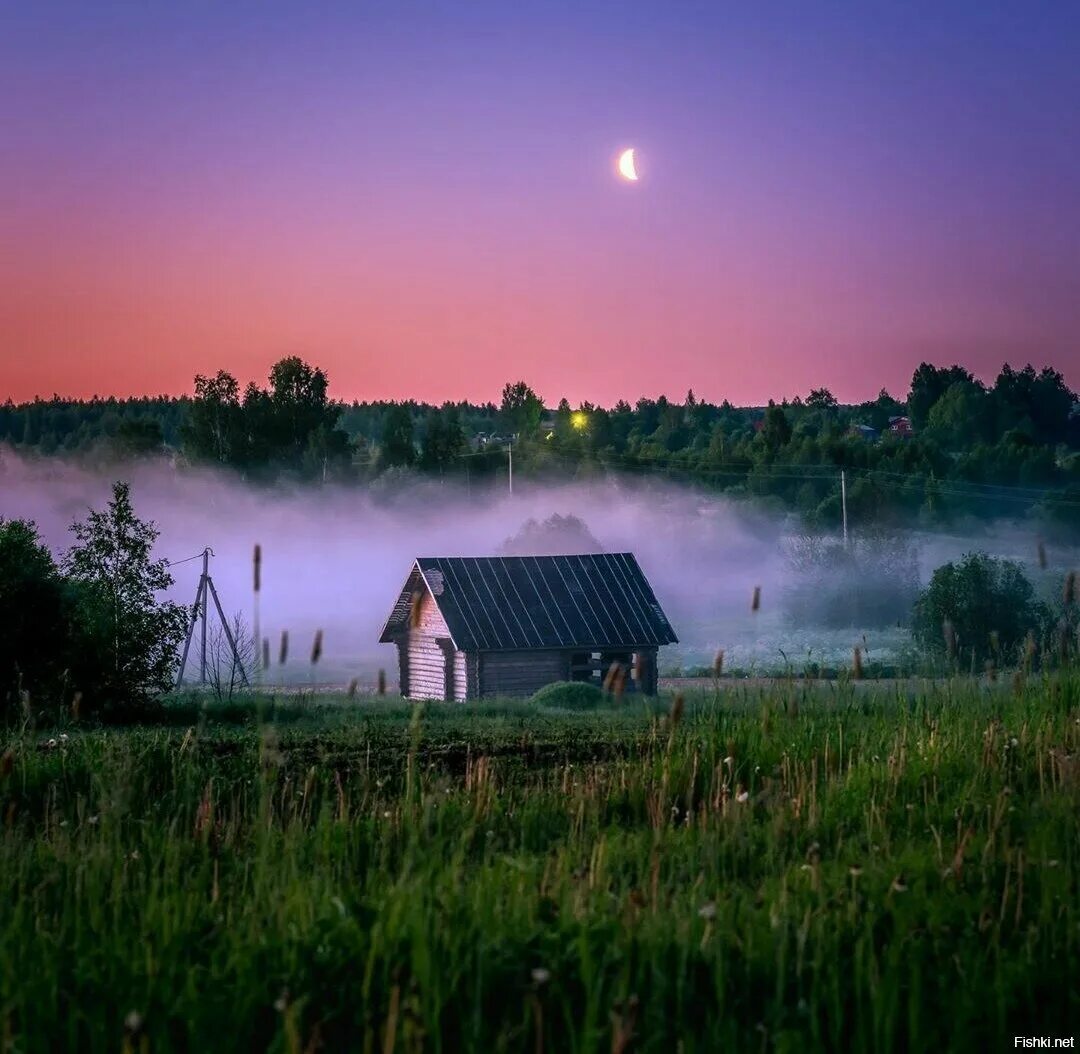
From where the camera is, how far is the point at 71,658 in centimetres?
2033

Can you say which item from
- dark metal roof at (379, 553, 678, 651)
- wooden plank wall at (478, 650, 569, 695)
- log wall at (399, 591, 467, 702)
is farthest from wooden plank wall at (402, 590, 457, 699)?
wooden plank wall at (478, 650, 569, 695)

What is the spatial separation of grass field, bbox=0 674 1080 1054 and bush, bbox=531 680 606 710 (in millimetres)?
15417

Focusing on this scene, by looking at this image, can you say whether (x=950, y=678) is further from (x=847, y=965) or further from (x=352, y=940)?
(x=352, y=940)

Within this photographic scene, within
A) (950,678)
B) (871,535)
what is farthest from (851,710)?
(871,535)

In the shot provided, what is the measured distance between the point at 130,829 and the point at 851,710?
587 centimetres

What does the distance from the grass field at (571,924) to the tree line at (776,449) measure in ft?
170

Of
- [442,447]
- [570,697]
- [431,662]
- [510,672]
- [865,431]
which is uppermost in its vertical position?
[865,431]

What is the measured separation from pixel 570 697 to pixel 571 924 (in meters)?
19.8

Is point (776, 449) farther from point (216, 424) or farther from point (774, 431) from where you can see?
point (216, 424)

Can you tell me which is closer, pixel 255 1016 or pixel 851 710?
pixel 255 1016

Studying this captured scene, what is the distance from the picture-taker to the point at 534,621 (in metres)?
30.9

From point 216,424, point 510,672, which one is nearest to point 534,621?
point 510,672

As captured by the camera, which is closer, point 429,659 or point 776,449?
point 429,659

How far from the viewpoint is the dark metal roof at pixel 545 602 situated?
3052cm
